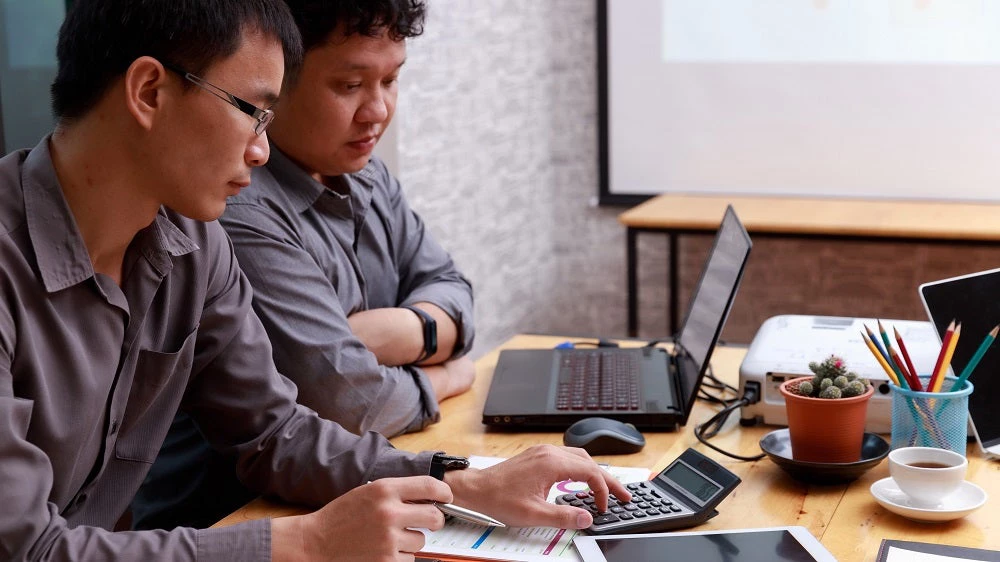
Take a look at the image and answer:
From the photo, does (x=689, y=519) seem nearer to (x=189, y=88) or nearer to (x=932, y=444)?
(x=932, y=444)

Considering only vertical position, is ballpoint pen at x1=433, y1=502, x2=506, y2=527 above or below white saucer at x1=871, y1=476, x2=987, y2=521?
above

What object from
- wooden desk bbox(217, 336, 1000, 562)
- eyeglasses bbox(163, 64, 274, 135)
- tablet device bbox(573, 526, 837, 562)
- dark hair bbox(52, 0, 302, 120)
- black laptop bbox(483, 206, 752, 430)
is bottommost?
wooden desk bbox(217, 336, 1000, 562)

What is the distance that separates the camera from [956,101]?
3578 mm

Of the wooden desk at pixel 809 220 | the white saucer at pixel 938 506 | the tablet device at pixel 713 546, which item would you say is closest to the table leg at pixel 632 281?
the wooden desk at pixel 809 220

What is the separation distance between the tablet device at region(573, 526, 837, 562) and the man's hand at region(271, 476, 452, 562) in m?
0.19

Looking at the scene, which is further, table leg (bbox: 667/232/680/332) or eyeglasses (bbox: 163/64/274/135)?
table leg (bbox: 667/232/680/332)

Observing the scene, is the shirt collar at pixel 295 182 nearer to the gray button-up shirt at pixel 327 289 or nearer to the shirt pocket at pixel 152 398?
the gray button-up shirt at pixel 327 289

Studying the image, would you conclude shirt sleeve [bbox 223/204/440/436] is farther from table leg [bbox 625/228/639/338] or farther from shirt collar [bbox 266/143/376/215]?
table leg [bbox 625/228/639/338]

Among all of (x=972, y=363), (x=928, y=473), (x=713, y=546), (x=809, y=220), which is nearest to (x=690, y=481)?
(x=713, y=546)

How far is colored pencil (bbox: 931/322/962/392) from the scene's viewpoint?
136 cm

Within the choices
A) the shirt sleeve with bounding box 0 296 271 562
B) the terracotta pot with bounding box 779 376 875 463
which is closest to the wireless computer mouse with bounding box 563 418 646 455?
the terracotta pot with bounding box 779 376 875 463

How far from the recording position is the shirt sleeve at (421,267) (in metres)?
1.89

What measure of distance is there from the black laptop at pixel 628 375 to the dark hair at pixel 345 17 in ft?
1.93

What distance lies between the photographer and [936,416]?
4.56 ft
